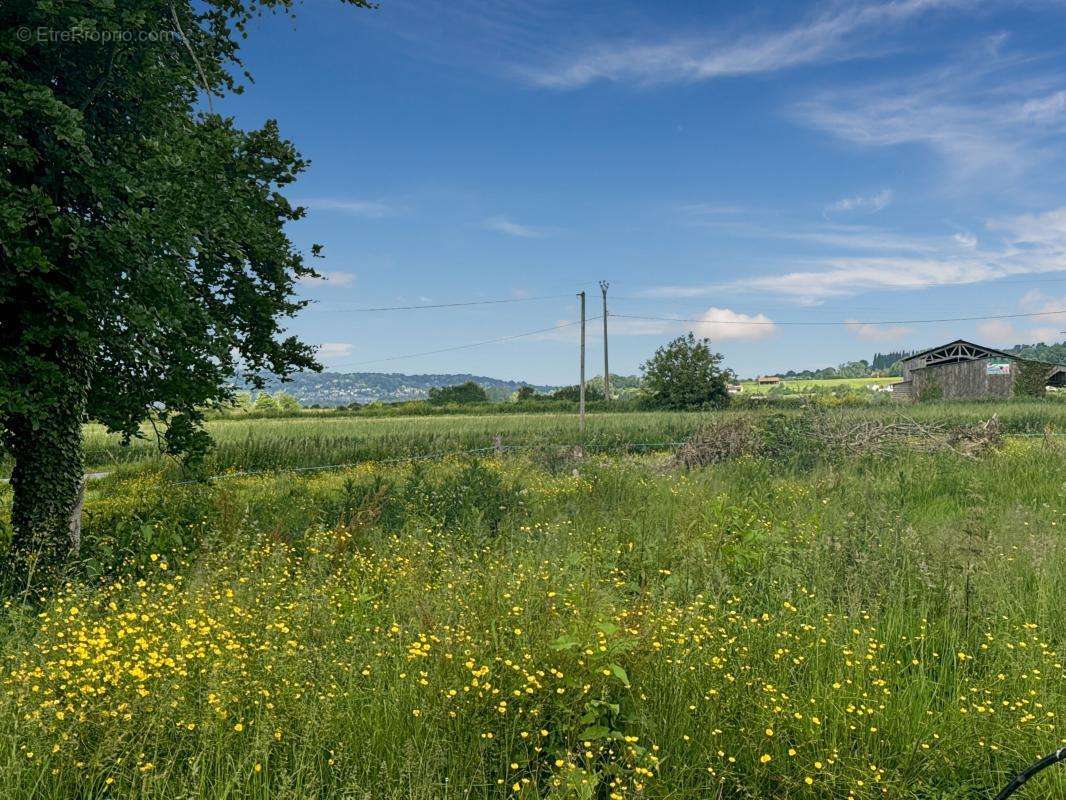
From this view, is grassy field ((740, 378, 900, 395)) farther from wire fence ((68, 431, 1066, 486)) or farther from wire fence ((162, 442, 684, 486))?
wire fence ((162, 442, 684, 486))

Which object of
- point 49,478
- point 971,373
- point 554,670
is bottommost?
point 554,670

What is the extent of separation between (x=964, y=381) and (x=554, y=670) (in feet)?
228

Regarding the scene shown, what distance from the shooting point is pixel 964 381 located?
201ft

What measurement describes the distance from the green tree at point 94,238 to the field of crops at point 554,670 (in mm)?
1778

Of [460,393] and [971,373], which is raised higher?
[971,373]

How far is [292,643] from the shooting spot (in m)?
4.66

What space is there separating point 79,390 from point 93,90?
3906 millimetres

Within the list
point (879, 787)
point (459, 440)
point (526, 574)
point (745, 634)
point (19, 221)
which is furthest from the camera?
point (459, 440)

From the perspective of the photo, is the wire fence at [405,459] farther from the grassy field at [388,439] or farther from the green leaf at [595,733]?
the green leaf at [595,733]

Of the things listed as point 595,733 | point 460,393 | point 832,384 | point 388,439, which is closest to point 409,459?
point 388,439

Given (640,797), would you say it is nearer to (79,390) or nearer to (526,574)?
(526,574)

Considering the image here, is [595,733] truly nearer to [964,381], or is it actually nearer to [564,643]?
[564,643]

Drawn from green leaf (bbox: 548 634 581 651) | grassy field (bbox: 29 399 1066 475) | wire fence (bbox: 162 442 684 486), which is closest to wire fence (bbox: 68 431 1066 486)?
wire fence (bbox: 162 442 684 486)

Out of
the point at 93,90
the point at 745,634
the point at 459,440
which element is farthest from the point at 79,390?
the point at 459,440
